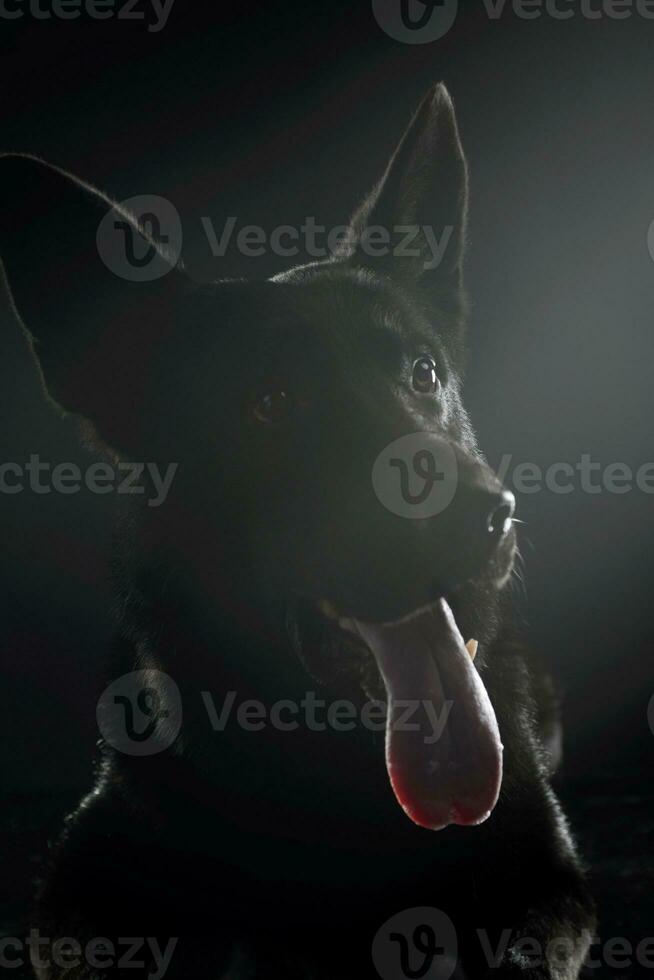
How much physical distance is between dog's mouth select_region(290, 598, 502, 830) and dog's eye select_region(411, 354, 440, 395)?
50 cm

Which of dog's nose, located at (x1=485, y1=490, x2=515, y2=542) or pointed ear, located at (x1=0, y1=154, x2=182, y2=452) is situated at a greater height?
pointed ear, located at (x1=0, y1=154, x2=182, y2=452)

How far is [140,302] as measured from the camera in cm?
192

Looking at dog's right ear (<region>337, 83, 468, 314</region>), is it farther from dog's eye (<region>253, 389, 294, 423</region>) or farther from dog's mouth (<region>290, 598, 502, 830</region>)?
dog's mouth (<region>290, 598, 502, 830</region>)

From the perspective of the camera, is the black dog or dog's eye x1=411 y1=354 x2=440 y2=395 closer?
the black dog

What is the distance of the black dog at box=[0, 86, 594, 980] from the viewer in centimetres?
171

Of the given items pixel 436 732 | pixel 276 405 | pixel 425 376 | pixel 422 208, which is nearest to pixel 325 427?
pixel 276 405

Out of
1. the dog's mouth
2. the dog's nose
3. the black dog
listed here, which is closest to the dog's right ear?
the black dog

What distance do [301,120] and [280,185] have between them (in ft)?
0.72

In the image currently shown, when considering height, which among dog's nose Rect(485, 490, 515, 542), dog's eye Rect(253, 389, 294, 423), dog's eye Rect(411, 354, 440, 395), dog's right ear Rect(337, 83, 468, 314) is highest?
dog's right ear Rect(337, 83, 468, 314)

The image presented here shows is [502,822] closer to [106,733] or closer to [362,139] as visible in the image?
[106,733]

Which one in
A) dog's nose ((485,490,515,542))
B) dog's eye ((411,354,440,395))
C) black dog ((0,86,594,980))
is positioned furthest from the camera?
dog's eye ((411,354,440,395))

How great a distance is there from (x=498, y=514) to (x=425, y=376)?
1.64ft

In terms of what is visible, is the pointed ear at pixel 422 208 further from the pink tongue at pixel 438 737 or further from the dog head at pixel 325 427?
the pink tongue at pixel 438 737

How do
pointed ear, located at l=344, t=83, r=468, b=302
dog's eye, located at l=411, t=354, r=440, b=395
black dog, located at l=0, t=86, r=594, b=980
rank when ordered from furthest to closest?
1. pointed ear, located at l=344, t=83, r=468, b=302
2. dog's eye, located at l=411, t=354, r=440, b=395
3. black dog, located at l=0, t=86, r=594, b=980
